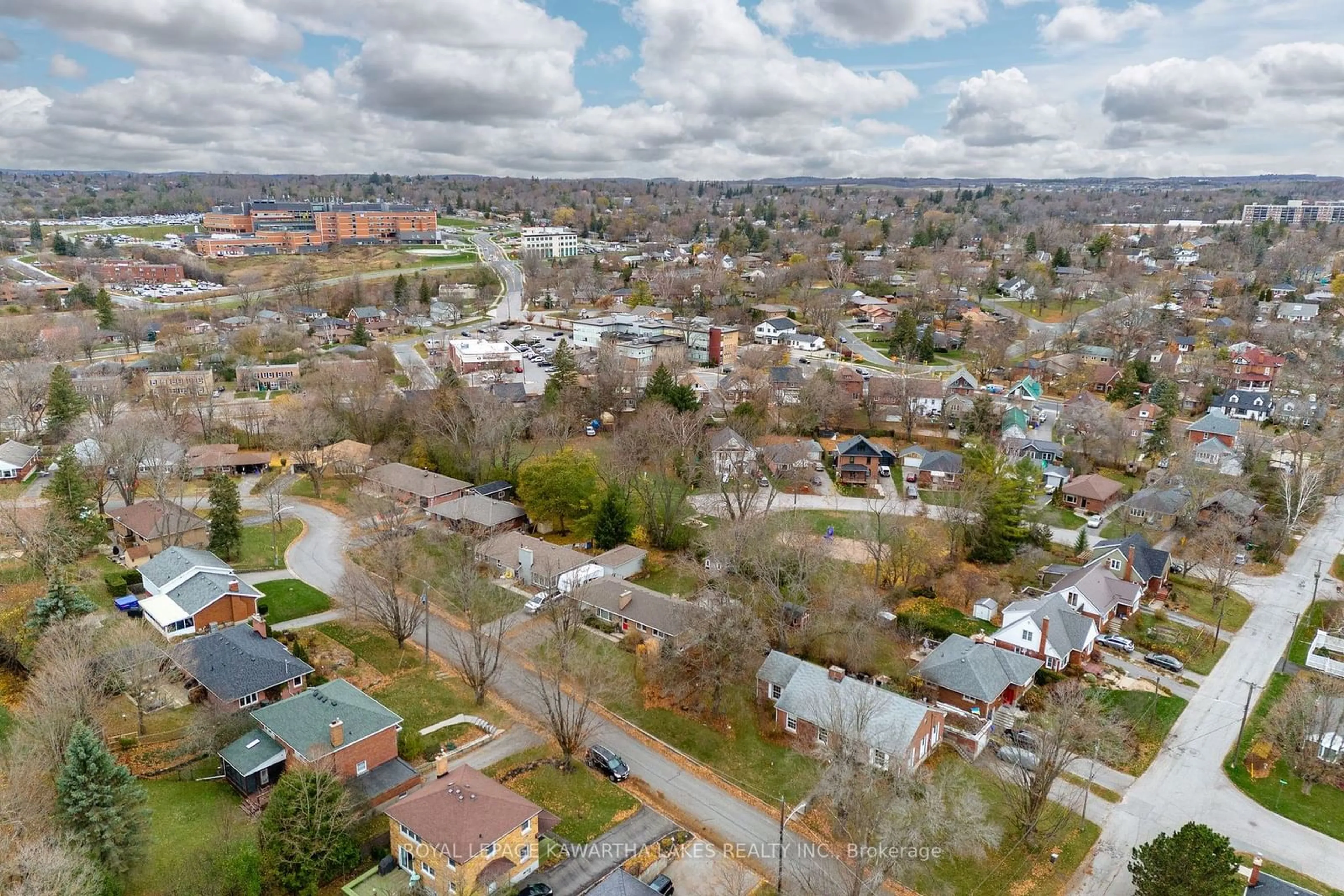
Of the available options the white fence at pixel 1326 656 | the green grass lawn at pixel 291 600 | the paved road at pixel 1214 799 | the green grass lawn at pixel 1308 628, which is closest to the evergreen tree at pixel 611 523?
the green grass lawn at pixel 291 600

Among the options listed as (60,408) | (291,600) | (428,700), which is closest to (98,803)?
(428,700)

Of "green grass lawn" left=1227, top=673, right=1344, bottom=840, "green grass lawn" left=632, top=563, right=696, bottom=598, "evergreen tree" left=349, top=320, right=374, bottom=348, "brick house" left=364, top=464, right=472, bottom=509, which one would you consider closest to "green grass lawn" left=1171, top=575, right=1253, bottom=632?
"green grass lawn" left=1227, top=673, right=1344, bottom=840

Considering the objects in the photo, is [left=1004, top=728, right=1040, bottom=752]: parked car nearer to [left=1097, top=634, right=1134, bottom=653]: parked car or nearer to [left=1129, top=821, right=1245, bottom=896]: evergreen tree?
[left=1129, top=821, right=1245, bottom=896]: evergreen tree

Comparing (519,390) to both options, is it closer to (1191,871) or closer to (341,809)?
(341,809)

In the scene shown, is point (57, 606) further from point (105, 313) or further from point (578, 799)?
point (105, 313)

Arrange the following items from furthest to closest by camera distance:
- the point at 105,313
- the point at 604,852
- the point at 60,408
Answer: the point at 105,313 → the point at 60,408 → the point at 604,852
